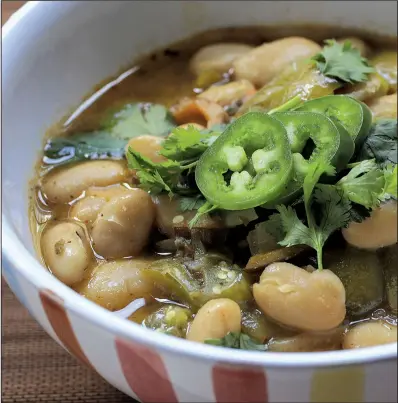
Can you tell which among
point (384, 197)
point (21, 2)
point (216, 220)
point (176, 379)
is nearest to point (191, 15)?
point (21, 2)

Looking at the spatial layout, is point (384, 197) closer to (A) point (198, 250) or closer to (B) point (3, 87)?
(A) point (198, 250)

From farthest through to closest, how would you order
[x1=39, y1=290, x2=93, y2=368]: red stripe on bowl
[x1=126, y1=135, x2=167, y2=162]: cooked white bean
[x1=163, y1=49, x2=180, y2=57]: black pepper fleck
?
1. [x1=163, y1=49, x2=180, y2=57]: black pepper fleck
2. [x1=126, y1=135, x2=167, y2=162]: cooked white bean
3. [x1=39, y1=290, x2=93, y2=368]: red stripe on bowl

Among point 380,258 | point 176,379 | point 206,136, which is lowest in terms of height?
point 380,258

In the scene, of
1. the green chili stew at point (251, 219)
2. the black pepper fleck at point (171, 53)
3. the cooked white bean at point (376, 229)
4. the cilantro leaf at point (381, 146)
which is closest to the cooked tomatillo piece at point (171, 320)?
the green chili stew at point (251, 219)

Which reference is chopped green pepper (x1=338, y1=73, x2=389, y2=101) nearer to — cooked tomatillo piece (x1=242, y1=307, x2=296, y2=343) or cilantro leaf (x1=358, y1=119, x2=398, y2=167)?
cilantro leaf (x1=358, y1=119, x2=398, y2=167)

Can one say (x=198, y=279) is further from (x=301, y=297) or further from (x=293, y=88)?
(x=293, y=88)

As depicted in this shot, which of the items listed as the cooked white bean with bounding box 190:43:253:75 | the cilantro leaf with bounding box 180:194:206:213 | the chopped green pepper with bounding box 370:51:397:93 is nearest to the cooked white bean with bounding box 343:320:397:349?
the cilantro leaf with bounding box 180:194:206:213
